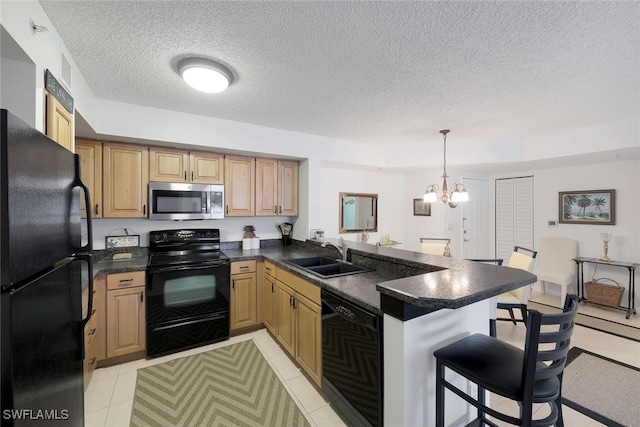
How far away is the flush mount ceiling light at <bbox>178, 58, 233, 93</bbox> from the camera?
188 centimetres

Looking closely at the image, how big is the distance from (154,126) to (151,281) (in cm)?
152

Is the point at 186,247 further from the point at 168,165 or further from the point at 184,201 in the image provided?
the point at 168,165

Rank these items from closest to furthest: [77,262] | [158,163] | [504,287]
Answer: [77,262] → [504,287] → [158,163]

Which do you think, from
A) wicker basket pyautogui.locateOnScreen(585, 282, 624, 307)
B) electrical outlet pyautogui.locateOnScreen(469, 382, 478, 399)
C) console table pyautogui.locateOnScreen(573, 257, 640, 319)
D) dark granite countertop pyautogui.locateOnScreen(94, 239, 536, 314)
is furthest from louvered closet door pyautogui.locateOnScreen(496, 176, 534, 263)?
electrical outlet pyautogui.locateOnScreen(469, 382, 478, 399)

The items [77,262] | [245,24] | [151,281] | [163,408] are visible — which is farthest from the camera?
[151,281]

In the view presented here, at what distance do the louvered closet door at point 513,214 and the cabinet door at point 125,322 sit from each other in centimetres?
580

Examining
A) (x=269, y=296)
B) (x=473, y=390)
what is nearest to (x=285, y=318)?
(x=269, y=296)

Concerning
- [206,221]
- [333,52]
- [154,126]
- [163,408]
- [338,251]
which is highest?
[333,52]

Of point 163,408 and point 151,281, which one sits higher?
point 151,281

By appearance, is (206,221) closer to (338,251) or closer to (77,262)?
(338,251)

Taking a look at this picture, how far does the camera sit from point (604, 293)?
3752 mm

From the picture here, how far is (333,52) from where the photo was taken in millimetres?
1802

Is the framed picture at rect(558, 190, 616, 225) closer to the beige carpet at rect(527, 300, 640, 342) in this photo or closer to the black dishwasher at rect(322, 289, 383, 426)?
the beige carpet at rect(527, 300, 640, 342)

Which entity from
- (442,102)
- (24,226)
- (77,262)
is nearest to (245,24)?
(24,226)
